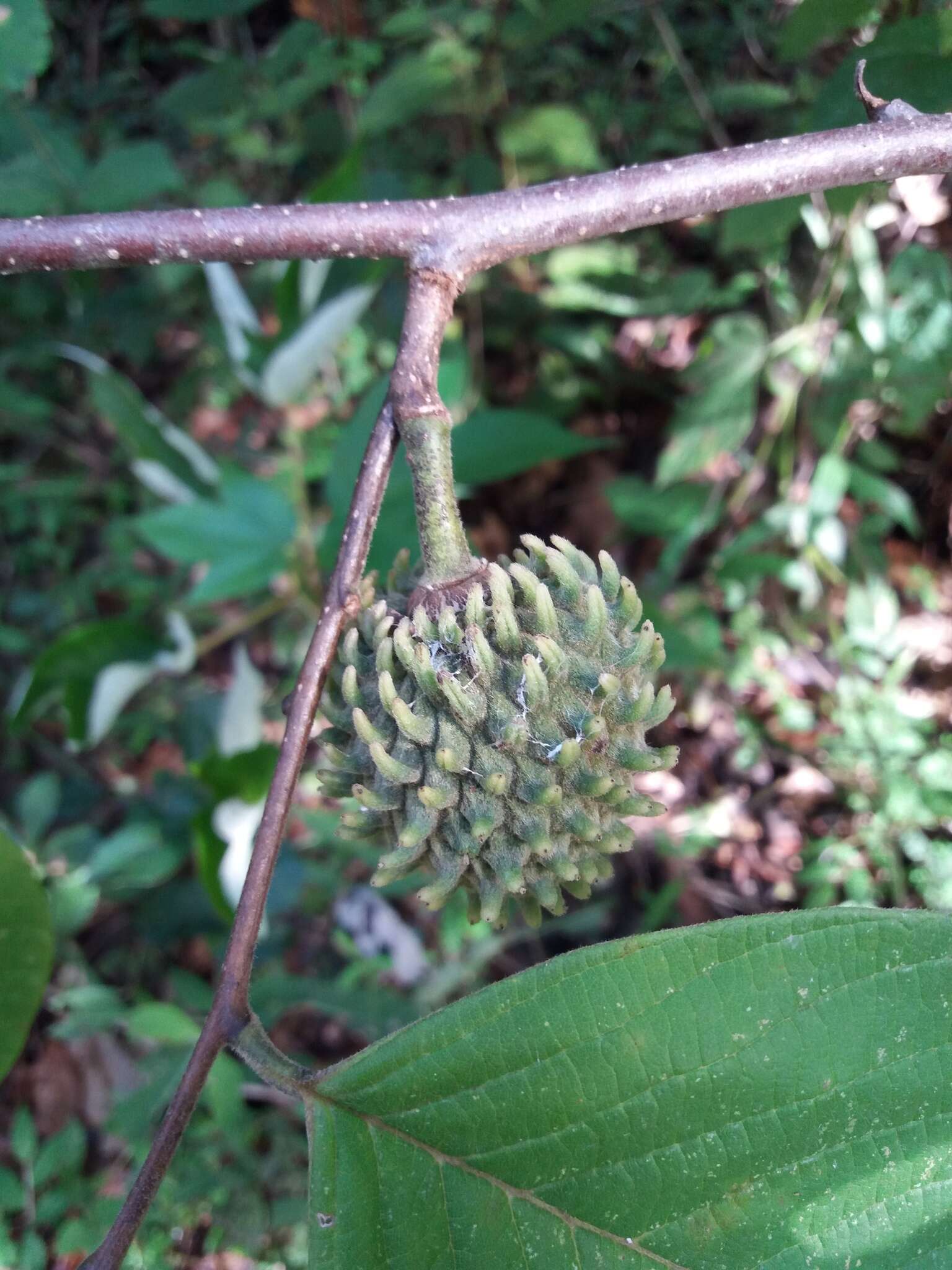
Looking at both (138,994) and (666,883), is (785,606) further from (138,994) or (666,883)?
(138,994)

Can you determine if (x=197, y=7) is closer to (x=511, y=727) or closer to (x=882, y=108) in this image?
(x=882, y=108)

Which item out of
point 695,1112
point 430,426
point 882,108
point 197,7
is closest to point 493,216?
point 430,426

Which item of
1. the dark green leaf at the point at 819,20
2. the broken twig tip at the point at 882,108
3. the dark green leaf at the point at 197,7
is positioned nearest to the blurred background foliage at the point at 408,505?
the dark green leaf at the point at 197,7

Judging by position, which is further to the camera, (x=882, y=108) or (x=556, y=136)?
(x=556, y=136)

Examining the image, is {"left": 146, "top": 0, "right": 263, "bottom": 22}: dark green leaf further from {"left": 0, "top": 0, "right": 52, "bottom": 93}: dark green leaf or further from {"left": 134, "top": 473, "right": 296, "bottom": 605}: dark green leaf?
{"left": 134, "top": 473, "right": 296, "bottom": 605}: dark green leaf

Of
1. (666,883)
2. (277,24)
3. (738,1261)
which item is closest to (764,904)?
(666,883)

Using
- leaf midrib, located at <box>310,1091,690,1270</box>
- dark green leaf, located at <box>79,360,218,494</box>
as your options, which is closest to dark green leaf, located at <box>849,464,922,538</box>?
dark green leaf, located at <box>79,360,218,494</box>
